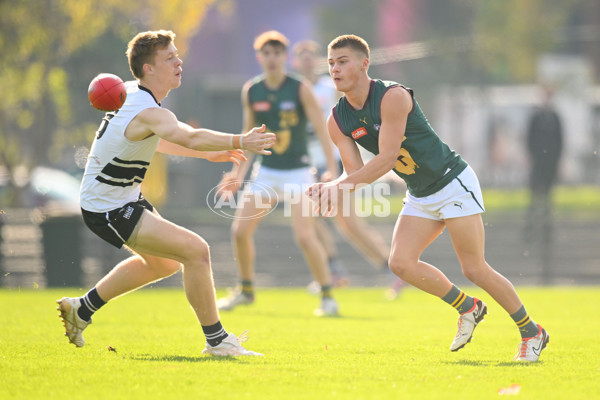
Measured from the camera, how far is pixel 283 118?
32.4 feet

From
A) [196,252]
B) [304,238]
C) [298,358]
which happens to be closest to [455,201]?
[298,358]

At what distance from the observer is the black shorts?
6.07 metres

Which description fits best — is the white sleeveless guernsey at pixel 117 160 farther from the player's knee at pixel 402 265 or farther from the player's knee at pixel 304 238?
the player's knee at pixel 304 238

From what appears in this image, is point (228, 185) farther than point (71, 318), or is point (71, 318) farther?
point (228, 185)

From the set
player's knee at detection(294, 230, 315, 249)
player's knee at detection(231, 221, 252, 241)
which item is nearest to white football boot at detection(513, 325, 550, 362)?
player's knee at detection(294, 230, 315, 249)

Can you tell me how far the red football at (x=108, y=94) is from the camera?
609cm

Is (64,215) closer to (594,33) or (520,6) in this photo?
(594,33)

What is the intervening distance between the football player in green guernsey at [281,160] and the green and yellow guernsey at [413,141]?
310 centimetres

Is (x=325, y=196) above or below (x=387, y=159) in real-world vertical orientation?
below

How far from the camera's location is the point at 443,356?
636 centimetres

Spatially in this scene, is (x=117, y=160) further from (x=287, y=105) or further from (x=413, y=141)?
(x=287, y=105)

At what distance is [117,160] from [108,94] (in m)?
0.42

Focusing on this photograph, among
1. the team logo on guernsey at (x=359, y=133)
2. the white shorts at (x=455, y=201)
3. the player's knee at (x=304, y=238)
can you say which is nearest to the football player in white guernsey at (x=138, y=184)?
the team logo on guernsey at (x=359, y=133)

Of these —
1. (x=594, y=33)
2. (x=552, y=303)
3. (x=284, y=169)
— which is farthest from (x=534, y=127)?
(x=284, y=169)
